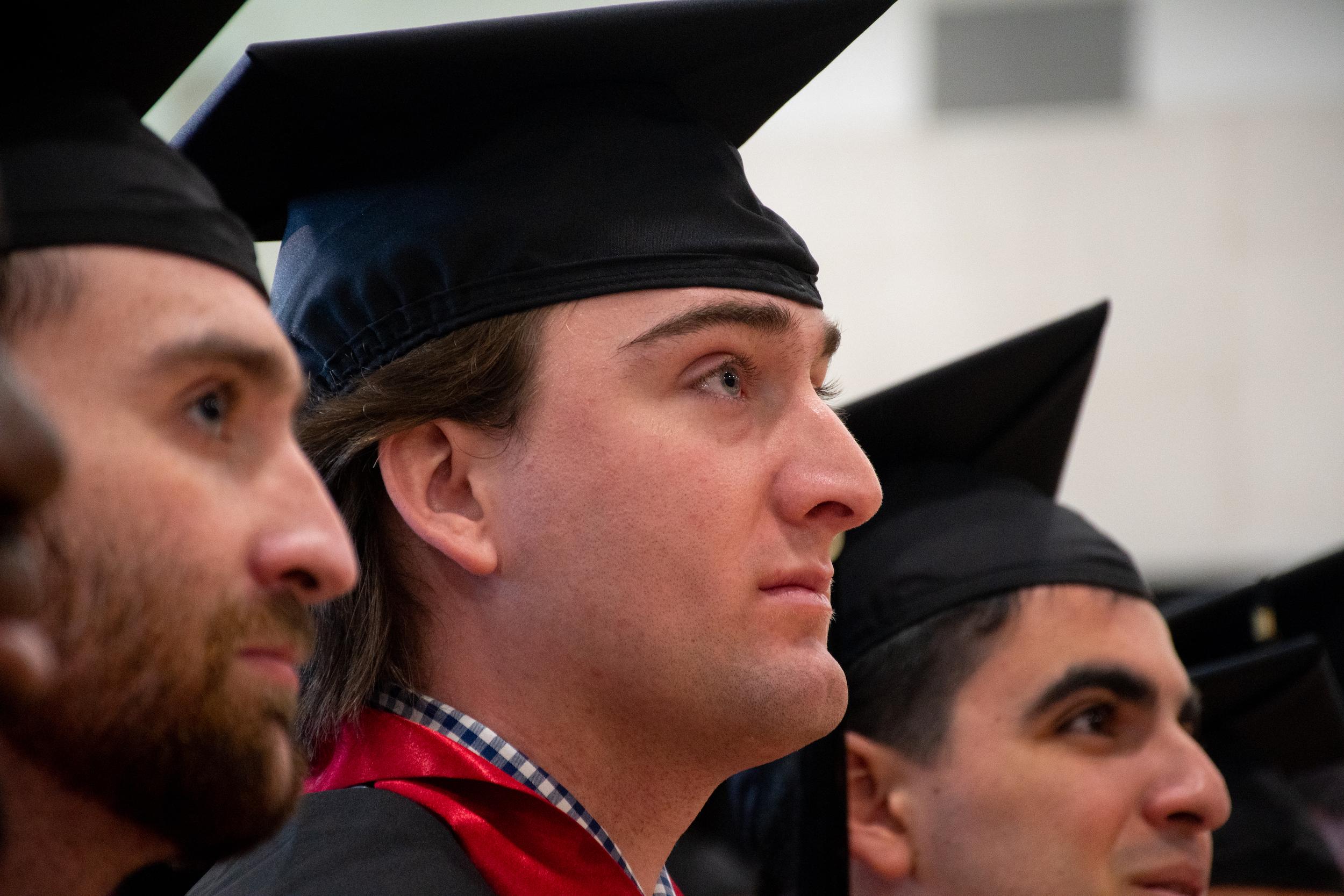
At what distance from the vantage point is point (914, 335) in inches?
265

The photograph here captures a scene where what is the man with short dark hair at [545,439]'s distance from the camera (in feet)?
5.55

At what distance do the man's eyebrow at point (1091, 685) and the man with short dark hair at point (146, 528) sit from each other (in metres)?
1.50

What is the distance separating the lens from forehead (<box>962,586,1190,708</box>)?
8.04 ft

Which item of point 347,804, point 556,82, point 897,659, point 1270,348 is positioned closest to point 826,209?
point 1270,348

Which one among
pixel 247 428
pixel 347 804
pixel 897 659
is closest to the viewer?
pixel 247 428

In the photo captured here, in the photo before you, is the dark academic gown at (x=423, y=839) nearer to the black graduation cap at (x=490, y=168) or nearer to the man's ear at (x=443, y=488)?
the man's ear at (x=443, y=488)

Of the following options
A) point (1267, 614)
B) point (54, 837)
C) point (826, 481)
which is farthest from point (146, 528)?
point (1267, 614)

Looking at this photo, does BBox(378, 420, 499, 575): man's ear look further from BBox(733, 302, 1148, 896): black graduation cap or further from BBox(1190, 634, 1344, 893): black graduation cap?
BBox(1190, 634, 1344, 893): black graduation cap

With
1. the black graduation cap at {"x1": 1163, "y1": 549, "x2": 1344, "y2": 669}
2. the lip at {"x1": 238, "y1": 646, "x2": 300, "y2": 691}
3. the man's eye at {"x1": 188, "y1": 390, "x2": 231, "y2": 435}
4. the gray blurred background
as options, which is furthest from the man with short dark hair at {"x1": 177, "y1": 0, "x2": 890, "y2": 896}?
the gray blurred background

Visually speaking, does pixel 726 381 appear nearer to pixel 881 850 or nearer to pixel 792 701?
pixel 792 701

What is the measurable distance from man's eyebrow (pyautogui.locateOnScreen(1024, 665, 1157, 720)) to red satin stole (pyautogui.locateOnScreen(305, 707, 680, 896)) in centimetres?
98

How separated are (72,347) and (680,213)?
34.4 inches

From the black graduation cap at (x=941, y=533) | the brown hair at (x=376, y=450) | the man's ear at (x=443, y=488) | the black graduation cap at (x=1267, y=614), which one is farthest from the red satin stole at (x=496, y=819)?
the black graduation cap at (x=1267, y=614)

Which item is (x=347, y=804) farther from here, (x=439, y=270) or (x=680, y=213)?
(x=680, y=213)
